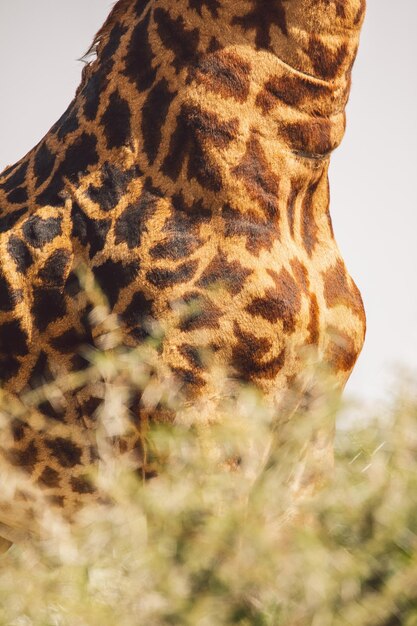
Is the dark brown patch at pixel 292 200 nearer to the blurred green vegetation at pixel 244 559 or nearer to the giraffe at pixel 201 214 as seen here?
the giraffe at pixel 201 214

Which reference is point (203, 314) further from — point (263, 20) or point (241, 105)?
point (263, 20)

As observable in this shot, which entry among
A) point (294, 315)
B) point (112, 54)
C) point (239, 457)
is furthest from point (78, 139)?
point (239, 457)

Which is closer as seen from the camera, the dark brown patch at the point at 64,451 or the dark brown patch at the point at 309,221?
the dark brown patch at the point at 309,221

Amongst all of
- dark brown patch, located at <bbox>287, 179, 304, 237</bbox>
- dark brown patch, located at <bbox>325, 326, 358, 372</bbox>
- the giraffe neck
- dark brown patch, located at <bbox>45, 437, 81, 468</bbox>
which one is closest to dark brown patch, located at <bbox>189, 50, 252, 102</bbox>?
the giraffe neck

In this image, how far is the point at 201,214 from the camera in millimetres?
2070

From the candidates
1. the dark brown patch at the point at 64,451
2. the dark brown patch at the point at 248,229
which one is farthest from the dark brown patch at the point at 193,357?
the dark brown patch at the point at 64,451

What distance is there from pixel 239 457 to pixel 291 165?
Result: 68 cm

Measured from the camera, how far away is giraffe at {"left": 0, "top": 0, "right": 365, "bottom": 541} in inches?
80.6

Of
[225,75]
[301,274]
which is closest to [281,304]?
[301,274]

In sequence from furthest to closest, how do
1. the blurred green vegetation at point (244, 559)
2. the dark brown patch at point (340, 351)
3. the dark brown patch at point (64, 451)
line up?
the dark brown patch at point (64, 451)
the dark brown patch at point (340, 351)
the blurred green vegetation at point (244, 559)

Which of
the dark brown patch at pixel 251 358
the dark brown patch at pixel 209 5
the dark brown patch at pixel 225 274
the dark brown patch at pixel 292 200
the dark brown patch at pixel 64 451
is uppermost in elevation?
the dark brown patch at pixel 209 5

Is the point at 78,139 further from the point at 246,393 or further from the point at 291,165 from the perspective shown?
the point at 246,393

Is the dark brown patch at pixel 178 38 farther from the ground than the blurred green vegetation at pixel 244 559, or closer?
farther from the ground

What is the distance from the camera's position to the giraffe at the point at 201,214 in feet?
6.72
